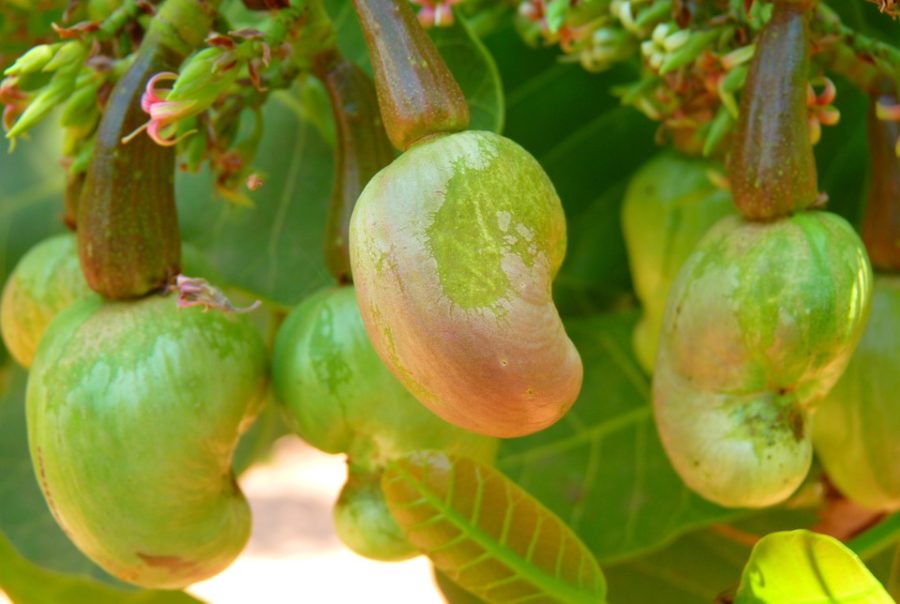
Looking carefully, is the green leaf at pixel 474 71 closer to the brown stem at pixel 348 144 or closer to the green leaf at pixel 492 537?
the brown stem at pixel 348 144

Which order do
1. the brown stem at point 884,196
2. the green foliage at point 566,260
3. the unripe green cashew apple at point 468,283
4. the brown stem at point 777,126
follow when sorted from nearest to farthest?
the unripe green cashew apple at point 468,283, the brown stem at point 777,126, the brown stem at point 884,196, the green foliage at point 566,260

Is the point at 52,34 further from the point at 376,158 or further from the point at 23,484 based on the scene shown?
the point at 23,484

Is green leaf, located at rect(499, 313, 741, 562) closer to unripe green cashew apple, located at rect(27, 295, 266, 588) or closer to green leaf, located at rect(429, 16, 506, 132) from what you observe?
green leaf, located at rect(429, 16, 506, 132)

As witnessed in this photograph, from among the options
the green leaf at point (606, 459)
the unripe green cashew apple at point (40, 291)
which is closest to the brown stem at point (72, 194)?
the unripe green cashew apple at point (40, 291)

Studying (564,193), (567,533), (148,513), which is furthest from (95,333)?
(564,193)

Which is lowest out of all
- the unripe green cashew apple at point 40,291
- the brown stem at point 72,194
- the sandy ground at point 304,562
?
the sandy ground at point 304,562

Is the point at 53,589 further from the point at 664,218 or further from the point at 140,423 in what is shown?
the point at 664,218

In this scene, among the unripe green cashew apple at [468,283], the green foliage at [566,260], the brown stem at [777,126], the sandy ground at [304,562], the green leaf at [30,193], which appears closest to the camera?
the unripe green cashew apple at [468,283]
